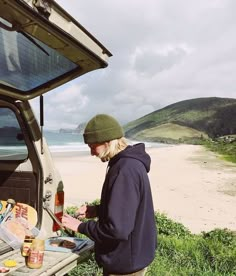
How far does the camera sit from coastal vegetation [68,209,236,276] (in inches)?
196

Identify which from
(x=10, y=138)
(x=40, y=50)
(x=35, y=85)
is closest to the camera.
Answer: (x=40, y=50)

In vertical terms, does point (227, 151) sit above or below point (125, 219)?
below

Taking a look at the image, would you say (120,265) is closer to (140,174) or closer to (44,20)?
(140,174)

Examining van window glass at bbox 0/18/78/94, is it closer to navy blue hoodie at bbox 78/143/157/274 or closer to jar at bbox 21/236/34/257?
navy blue hoodie at bbox 78/143/157/274

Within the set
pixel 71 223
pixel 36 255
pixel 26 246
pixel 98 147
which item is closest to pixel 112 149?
pixel 98 147

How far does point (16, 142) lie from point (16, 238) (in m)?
1.00

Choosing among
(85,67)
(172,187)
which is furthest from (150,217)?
(172,187)

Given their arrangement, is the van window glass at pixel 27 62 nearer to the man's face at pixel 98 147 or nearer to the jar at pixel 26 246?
the man's face at pixel 98 147

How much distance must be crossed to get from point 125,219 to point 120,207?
80 mm

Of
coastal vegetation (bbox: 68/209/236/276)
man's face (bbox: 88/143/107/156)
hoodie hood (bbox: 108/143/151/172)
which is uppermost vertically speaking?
man's face (bbox: 88/143/107/156)

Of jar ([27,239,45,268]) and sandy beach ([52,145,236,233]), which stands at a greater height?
jar ([27,239,45,268])

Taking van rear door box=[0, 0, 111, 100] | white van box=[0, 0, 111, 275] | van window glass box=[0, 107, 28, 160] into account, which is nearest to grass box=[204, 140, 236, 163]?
van window glass box=[0, 107, 28, 160]

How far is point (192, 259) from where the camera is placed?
5496 millimetres

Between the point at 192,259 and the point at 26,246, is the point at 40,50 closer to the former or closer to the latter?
the point at 26,246
